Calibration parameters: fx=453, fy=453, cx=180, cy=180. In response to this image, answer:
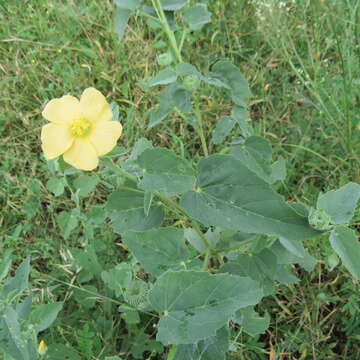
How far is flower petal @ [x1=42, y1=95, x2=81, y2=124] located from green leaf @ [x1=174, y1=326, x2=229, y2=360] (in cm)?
58

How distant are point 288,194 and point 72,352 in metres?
1.03

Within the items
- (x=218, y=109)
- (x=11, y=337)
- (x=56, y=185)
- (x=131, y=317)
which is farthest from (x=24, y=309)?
(x=218, y=109)

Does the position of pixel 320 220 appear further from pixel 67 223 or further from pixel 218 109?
pixel 218 109

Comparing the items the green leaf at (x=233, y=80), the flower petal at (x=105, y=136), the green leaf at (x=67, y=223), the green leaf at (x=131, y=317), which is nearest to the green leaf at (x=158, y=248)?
the flower petal at (x=105, y=136)

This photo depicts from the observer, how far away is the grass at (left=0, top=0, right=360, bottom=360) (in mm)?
1603

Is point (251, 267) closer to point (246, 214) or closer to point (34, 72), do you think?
point (246, 214)

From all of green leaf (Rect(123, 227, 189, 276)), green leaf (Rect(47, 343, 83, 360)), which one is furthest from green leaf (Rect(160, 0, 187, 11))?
green leaf (Rect(47, 343, 83, 360))

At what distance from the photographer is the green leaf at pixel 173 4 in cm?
116

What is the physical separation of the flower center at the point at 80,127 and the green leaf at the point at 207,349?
0.53 meters

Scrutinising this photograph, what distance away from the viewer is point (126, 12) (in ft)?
3.97

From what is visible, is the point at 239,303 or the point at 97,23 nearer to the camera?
the point at 239,303

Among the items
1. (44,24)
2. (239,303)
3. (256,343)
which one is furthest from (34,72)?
(239,303)

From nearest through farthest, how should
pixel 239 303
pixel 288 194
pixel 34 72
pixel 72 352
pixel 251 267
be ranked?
pixel 239 303, pixel 251 267, pixel 72 352, pixel 288 194, pixel 34 72

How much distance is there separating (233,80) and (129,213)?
45 centimetres
